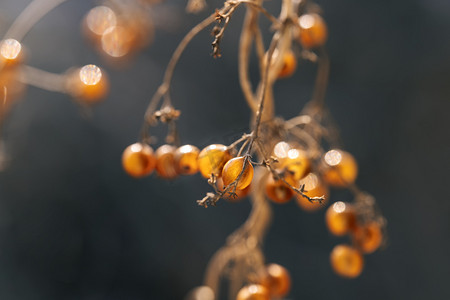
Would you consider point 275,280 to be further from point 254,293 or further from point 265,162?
point 265,162

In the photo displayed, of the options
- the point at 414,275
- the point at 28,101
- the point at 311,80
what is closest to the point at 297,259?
the point at 414,275

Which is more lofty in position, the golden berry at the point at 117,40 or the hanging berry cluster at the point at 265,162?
the golden berry at the point at 117,40

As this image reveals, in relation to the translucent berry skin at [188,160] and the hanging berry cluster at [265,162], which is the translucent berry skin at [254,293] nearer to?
the hanging berry cluster at [265,162]

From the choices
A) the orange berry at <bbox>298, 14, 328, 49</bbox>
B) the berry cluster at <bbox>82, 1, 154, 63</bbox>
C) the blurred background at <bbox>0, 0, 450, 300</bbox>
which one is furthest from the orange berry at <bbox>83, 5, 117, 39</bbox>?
the orange berry at <bbox>298, 14, 328, 49</bbox>

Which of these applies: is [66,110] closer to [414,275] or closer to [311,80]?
[311,80]

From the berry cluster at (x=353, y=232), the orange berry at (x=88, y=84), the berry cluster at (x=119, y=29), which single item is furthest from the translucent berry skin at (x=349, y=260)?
the berry cluster at (x=119, y=29)

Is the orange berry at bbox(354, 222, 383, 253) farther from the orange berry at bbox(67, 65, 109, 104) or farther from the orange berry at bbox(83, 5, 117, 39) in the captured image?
the orange berry at bbox(83, 5, 117, 39)
